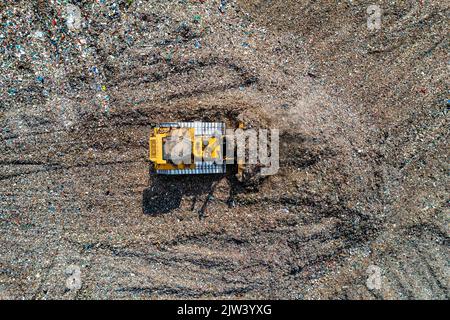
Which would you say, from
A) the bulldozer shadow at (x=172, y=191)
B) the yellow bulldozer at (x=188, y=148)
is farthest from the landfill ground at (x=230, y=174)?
the yellow bulldozer at (x=188, y=148)

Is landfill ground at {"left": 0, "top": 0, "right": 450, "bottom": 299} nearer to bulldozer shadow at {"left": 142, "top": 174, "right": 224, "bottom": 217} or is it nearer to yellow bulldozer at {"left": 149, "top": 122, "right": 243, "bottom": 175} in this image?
bulldozer shadow at {"left": 142, "top": 174, "right": 224, "bottom": 217}

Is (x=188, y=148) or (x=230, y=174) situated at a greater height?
(x=188, y=148)

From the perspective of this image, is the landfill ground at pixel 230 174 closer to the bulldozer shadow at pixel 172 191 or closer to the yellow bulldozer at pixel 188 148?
the bulldozer shadow at pixel 172 191

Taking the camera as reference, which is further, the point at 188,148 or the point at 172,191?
the point at 172,191

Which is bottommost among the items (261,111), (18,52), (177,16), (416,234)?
(416,234)

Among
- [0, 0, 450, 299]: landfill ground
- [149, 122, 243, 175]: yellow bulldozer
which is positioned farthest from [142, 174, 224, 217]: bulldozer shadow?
[149, 122, 243, 175]: yellow bulldozer

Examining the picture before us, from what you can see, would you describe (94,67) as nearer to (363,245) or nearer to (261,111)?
(261,111)
